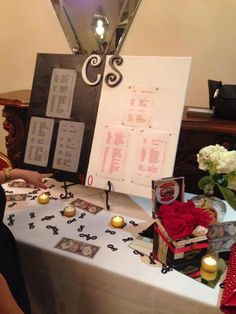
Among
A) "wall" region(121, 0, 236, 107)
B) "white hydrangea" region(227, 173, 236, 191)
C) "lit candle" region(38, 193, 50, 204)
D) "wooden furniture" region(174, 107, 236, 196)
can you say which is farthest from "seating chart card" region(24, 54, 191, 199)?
"wall" region(121, 0, 236, 107)

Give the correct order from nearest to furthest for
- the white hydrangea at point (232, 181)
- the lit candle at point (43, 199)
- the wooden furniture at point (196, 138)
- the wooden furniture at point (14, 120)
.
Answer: the white hydrangea at point (232, 181) → the lit candle at point (43, 199) → the wooden furniture at point (196, 138) → the wooden furniture at point (14, 120)

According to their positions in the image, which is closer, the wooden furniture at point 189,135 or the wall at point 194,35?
the wooden furniture at point 189,135

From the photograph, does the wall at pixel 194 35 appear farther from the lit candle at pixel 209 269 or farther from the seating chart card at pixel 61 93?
the lit candle at pixel 209 269

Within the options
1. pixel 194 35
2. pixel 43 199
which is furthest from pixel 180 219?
pixel 194 35

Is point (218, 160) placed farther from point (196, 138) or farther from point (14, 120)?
point (14, 120)

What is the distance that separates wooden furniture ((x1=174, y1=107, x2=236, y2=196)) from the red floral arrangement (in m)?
0.75

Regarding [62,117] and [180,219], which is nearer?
[180,219]

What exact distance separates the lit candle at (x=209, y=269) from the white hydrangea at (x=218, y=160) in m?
0.27

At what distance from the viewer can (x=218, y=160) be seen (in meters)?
0.89

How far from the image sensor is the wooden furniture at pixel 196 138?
153 centimetres

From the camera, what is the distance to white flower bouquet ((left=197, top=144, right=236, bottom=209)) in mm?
869

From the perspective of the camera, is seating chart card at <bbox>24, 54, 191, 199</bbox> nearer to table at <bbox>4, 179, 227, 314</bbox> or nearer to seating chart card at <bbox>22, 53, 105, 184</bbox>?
seating chart card at <bbox>22, 53, 105, 184</bbox>

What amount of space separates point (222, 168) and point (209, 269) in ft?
0.96

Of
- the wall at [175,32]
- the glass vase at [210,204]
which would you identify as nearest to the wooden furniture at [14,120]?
the wall at [175,32]
